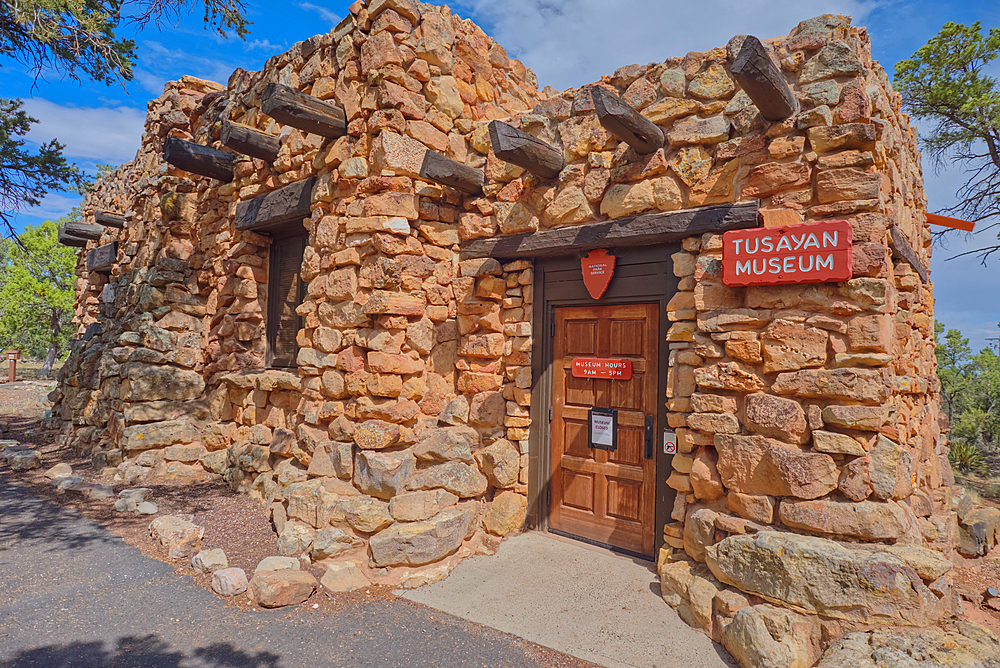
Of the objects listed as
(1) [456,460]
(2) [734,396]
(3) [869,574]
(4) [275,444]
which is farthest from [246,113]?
(3) [869,574]

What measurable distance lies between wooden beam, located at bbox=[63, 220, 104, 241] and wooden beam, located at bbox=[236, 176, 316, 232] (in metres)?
4.95

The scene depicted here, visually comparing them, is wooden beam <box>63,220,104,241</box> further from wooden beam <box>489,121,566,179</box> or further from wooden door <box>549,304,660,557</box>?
wooden door <box>549,304,660,557</box>

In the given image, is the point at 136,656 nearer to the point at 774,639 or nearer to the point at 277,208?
the point at 774,639

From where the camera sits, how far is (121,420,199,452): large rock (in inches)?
231

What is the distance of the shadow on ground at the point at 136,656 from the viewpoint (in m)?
2.74

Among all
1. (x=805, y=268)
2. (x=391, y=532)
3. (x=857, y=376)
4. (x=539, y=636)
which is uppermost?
(x=805, y=268)

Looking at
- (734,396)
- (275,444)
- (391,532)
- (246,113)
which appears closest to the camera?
(734,396)

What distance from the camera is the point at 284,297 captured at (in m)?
5.90

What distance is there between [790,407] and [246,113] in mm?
6061

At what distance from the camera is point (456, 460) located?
4.52 meters

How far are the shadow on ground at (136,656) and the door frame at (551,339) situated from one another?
2420 mm

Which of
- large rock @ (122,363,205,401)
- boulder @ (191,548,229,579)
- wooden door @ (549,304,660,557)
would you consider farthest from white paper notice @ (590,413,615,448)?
large rock @ (122,363,205,401)

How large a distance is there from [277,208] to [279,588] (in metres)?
3.50

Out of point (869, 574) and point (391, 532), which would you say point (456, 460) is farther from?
point (869, 574)
